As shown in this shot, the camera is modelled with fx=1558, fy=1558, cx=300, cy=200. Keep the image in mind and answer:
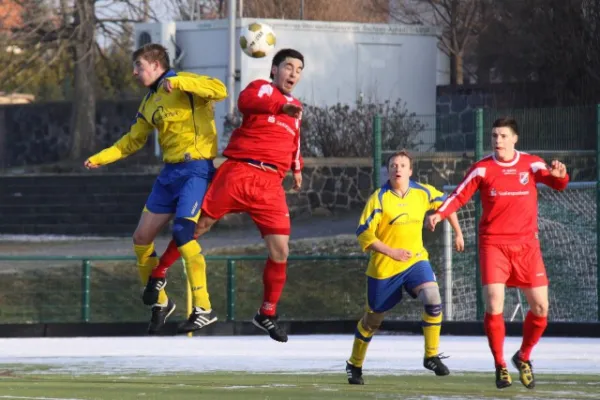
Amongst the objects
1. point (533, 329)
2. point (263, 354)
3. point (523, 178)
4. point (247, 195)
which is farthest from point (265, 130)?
point (263, 354)

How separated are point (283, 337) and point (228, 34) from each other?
21.1 meters

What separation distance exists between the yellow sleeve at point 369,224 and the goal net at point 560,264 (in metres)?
5.86

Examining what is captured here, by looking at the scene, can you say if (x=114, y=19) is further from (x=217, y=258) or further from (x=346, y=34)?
Answer: (x=217, y=258)

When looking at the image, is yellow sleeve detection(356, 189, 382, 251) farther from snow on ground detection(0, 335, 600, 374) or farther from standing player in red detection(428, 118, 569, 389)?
snow on ground detection(0, 335, 600, 374)

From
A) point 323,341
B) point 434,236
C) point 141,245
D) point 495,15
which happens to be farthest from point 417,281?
point 495,15

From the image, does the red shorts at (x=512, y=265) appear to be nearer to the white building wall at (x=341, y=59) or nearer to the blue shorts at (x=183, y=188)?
the blue shorts at (x=183, y=188)

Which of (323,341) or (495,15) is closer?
(323,341)

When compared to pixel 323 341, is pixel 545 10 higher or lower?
higher

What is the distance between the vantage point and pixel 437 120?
21344mm

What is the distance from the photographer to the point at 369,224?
1274cm

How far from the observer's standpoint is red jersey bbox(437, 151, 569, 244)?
486 inches

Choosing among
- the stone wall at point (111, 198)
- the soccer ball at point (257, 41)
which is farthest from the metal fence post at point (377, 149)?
the stone wall at point (111, 198)

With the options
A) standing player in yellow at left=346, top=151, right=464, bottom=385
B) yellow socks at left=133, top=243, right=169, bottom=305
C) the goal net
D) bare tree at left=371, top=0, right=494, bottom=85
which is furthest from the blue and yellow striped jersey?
bare tree at left=371, top=0, right=494, bottom=85

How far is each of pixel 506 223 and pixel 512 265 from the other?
336 mm
